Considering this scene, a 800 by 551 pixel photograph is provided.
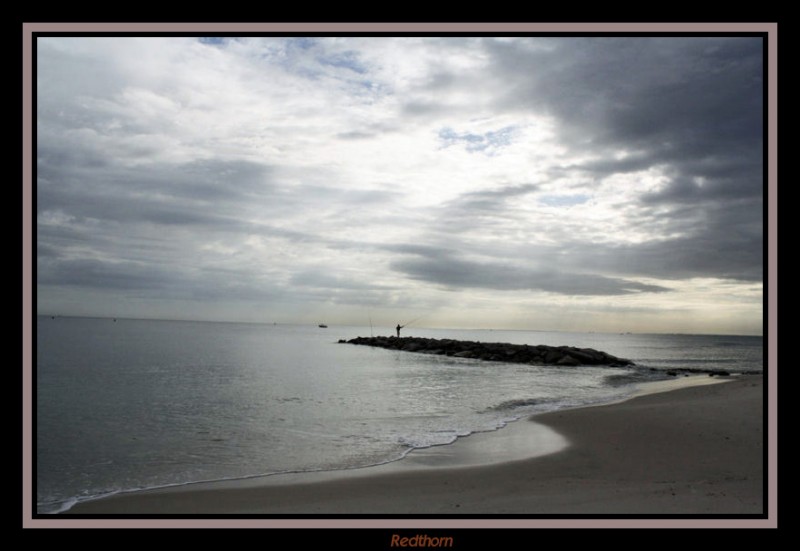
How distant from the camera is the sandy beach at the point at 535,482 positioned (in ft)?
23.6

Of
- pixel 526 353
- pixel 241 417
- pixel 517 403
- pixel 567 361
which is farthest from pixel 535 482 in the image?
pixel 526 353

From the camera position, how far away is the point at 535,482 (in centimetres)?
877

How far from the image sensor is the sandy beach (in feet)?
23.6

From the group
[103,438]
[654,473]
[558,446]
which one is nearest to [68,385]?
[103,438]

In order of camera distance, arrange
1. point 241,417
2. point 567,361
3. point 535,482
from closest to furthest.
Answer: point 535,482 → point 241,417 → point 567,361

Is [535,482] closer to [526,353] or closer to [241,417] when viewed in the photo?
[241,417]

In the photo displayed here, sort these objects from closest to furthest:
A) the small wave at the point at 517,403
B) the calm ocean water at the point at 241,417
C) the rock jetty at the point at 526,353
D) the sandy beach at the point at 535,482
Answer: the sandy beach at the point at 535,482 → the calm ocean water at the point at 241,417 → the small wave at the point at 517,403 → the rock jetty at the point at 526,353

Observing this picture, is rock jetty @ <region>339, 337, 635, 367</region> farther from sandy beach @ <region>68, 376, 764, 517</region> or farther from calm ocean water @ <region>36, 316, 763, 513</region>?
sandy beach @ <region>68, 376, 764, 517</region>

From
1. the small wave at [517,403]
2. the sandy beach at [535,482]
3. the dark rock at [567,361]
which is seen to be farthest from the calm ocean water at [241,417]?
the dark rock at [567,361]

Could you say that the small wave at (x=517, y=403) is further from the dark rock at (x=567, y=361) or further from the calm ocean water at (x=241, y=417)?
the dark rock at (x=567, y=361)
